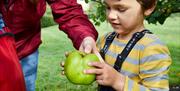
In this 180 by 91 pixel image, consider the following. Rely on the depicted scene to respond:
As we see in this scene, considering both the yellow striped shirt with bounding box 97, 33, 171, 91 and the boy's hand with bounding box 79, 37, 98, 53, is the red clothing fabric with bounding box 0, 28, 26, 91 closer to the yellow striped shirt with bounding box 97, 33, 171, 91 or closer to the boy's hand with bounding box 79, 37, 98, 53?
the boy's hand with bounding box 79, 37, 98, 53

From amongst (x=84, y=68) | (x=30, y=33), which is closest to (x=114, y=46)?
(x=84, y=68)

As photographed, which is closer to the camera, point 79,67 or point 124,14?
point 79,67

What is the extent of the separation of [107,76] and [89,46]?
35 centimetres

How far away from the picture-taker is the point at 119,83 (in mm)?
2756

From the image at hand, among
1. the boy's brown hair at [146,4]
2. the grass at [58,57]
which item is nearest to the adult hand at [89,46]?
the boy's brown hair at [146,4]

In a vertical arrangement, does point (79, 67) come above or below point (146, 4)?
below

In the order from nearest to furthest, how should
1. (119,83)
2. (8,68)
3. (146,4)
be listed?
(8,68) < (119,83) < (146,4)

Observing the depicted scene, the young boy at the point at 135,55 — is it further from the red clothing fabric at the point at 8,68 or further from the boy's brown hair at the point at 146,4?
the red clothing fabric at the point at 8,68

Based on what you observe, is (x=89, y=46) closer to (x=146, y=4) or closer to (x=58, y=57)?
(x=146, y=4)

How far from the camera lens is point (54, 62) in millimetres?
10227

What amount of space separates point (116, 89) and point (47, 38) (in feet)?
37.0

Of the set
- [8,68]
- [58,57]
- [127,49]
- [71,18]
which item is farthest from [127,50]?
[58,57]

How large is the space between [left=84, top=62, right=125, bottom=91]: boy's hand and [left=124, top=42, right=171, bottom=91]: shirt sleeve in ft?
0.17

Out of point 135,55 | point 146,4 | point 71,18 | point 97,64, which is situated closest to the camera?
point 97,64
